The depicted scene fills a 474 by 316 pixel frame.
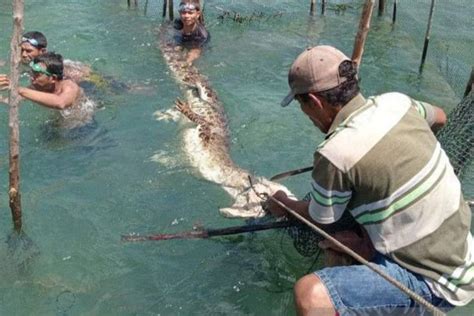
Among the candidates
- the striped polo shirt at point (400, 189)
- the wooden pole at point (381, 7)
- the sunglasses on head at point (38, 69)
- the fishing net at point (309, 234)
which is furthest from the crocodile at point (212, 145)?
the wooden pole at point (381, 7)

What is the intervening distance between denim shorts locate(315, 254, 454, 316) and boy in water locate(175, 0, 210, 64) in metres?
7.21

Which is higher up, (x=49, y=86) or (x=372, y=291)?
(x=372, y=291)

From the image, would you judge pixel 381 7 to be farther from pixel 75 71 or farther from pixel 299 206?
pixel 299 206

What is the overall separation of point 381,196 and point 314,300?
0.70 metres

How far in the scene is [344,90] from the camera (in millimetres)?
3240

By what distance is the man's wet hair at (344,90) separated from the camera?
322cm

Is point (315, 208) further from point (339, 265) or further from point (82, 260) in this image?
point (82, 260)

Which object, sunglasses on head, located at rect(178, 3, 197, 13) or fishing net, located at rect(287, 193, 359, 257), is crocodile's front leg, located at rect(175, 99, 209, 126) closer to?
sunglasses on head, located at rect(178, 3, 197, 13)

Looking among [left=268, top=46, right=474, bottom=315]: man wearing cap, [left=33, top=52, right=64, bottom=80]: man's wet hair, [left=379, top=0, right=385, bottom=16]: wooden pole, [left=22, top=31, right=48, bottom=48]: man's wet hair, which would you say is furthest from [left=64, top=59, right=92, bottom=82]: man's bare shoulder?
[left=379, top=0, right=385, bottom=16]: wooden pole

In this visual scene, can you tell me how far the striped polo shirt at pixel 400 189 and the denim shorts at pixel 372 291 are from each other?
56 millimetres

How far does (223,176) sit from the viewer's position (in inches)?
259

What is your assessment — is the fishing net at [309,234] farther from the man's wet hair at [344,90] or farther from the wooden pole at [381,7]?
the wooden pole at [381,7]

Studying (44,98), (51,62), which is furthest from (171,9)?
(44,98)

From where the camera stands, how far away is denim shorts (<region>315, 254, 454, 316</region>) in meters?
3.22
